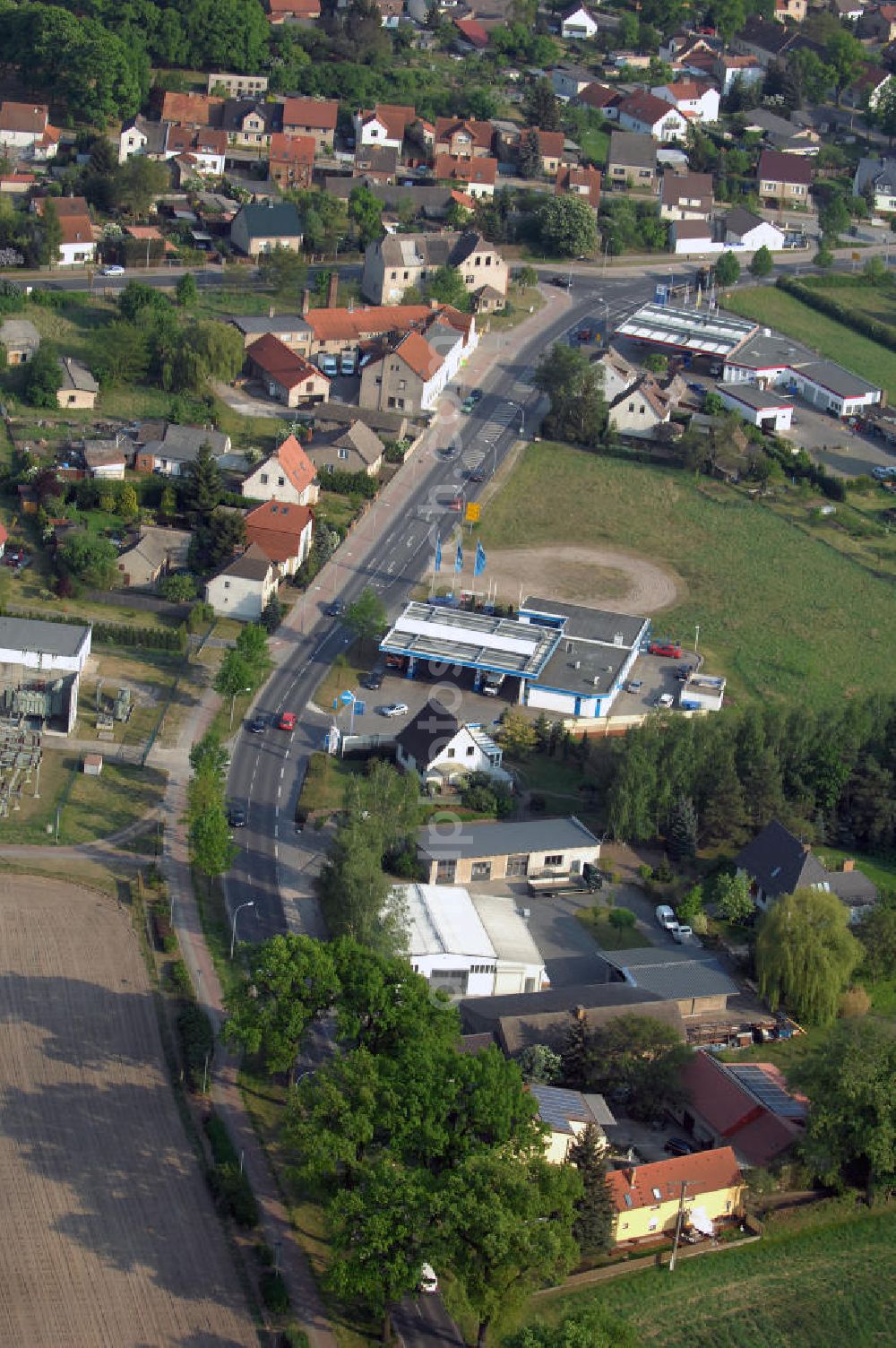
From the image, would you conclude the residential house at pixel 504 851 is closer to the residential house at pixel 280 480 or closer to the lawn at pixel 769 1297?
the lawn at pixel 769 1297

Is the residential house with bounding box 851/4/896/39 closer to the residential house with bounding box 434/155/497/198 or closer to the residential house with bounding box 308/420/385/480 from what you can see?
the residential house with bounding box 434/155/497/198

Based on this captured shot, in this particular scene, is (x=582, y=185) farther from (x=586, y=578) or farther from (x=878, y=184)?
(x=586, y=578)

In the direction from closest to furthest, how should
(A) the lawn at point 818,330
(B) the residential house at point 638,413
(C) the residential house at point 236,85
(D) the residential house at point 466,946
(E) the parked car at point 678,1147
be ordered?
(E) the parked car at point 678,1147, (D) the residential house at point 466,946, (B) the residential house at point 638,413, (A) the lawn at point 818,330, (C) the residential house at point 236,85

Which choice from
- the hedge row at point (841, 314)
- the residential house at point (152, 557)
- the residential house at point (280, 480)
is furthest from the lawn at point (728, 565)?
the hedge row at point (841, 314)

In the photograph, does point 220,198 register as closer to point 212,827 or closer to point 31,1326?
point 212,827

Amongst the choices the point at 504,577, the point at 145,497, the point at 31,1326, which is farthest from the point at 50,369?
the point at 31,1326

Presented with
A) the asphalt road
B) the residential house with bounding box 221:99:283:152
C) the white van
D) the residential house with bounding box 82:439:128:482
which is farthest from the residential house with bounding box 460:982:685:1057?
the residential house with bounding box 221:99:283:152
